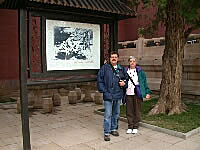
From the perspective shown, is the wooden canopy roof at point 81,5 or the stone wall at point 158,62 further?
the stone wall at point 158,62

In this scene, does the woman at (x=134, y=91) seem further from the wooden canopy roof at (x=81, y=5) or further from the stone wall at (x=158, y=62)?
the stone wall at (x=158, y=62)

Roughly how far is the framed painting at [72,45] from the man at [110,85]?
1.66 ft

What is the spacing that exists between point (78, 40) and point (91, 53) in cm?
44

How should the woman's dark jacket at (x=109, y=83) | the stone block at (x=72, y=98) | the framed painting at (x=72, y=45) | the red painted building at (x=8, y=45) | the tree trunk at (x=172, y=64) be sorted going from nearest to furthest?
the framed painting at (x=72, y=45)
the woman's dark jacket at (x=109, y=83)
the tree trunk at (x=172, y=64)
the stone block at (x=72, y=98)
the red painted building at (x=8, y=45)

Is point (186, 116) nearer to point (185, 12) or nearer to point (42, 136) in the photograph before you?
point (185, 12)

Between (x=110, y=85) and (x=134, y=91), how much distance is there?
82cm

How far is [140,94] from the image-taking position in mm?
5043

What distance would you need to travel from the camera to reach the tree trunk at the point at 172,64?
6.50 meters

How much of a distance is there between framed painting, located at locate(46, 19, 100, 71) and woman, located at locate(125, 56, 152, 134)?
79cm

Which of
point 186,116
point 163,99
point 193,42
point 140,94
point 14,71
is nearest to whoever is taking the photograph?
point 140,94

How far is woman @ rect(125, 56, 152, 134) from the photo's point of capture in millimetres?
5035

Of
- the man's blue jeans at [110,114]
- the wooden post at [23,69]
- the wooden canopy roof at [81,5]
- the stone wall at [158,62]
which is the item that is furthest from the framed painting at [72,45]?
the stone wall at [158,62]

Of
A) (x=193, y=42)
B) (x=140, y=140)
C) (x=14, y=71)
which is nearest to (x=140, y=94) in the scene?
(x=140, y=140)

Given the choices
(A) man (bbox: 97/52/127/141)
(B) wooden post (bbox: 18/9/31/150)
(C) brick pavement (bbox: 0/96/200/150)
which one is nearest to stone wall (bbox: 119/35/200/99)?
(C) brick pavement (bbox: 0/96/200/150)
